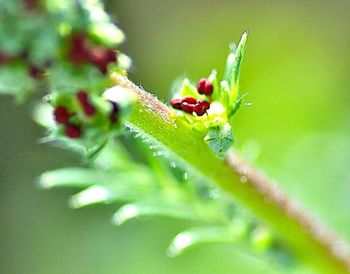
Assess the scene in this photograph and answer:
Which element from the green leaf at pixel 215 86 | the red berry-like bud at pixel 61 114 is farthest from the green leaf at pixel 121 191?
the red berry-like bud at pixel 61 114

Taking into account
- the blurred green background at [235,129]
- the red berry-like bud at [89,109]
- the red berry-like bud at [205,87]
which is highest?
the blurred green background at [235,129]

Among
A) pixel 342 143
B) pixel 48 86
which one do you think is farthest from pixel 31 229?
pixel 48 86

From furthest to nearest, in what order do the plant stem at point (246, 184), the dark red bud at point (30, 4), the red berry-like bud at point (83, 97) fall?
1. the plant stem at point (246, 184)
2. the red berry-like bud at point (83, 97)
3. the dark red bud at point (30, 4)

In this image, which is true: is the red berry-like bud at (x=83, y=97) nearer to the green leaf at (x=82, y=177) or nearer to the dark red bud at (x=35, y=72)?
the dark red bud at (x=35, y=72)

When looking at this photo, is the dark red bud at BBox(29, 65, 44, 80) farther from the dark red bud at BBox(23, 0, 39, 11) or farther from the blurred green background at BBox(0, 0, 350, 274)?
the blurred green background at BBox(0, 0, 350, 274)

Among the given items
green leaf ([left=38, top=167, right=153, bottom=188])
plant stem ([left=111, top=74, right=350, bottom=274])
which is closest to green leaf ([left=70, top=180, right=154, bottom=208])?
green leaf ([left=38, top=167, right=153, bottom=188])

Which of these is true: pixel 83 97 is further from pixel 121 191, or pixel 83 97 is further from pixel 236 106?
pixel 121 191
